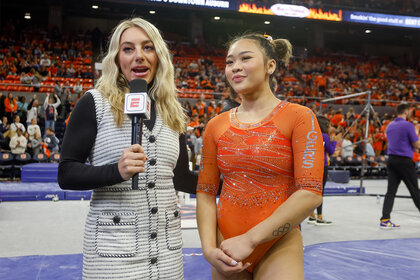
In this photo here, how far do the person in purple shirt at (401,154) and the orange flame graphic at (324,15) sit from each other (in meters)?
14.8

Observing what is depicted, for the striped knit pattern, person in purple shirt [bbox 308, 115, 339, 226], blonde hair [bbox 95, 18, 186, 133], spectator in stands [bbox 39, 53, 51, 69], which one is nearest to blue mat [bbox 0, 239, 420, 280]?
person in purple shirt [bbox 308, 115, 339, 226]

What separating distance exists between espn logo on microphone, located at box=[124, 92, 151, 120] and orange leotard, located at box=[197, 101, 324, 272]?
1.37ft

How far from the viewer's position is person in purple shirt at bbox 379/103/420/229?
5.29m

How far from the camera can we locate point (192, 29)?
2234 cm

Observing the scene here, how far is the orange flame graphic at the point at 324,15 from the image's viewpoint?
18859 millimetres

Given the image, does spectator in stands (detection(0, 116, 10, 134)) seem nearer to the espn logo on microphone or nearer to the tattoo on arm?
the espn logo on microphone

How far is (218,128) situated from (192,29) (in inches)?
856

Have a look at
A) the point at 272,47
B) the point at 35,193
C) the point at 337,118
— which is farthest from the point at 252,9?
the point at 272,47

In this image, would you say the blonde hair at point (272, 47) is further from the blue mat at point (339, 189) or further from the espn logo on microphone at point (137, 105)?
the blue mat at point (339, 189)

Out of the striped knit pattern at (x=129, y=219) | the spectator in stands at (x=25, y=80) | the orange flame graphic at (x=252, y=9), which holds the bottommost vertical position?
the striped knit pattern at (x=129, y=219)

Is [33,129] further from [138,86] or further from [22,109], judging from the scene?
[138,86]

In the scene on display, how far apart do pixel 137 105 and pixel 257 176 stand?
54cm

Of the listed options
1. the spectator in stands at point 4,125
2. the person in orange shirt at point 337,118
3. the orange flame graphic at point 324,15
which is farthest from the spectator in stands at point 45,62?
the orange flame graphic at point 324,15

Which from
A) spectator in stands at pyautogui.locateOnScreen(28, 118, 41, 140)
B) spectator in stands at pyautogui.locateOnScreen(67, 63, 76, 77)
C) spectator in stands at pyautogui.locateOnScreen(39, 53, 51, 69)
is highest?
spectator in stands at pyautogui.locateOnScreen(39, 53, 51, 69)
